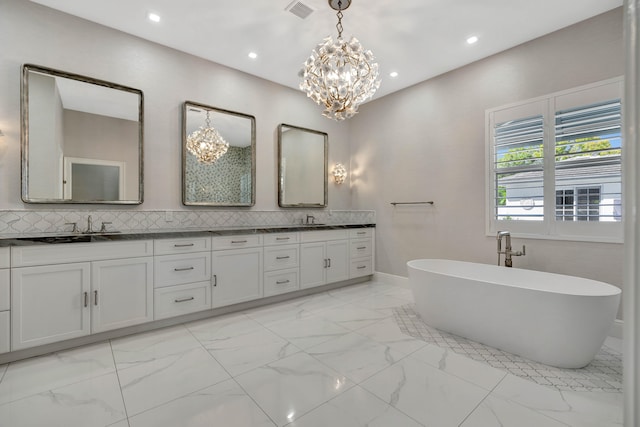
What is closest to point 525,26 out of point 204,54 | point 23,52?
point 204,54

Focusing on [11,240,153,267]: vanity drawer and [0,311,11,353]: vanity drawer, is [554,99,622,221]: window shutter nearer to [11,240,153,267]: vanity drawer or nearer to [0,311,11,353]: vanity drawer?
[11,240,153,267]: vanity drawer

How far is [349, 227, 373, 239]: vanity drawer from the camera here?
168 inches

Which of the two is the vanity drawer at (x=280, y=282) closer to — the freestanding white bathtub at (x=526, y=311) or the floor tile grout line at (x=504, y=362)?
the floor tile grout line at (x=504, y=362)

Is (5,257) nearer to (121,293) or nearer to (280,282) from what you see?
(121,293)

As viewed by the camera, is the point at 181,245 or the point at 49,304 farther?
the point at 181,245

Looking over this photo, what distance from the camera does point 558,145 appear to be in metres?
2.89

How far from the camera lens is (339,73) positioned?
2.32m

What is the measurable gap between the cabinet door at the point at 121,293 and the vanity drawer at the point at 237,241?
608 millimetres

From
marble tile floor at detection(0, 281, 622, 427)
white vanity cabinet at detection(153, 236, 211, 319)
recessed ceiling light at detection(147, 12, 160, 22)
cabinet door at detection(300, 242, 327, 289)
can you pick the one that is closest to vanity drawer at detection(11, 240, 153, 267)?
white vanity cabinet at detection(153, 236, 211, 319)

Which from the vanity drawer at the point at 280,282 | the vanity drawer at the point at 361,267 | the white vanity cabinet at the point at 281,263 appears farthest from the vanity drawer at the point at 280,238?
the vanity drawer at the point at 361,267

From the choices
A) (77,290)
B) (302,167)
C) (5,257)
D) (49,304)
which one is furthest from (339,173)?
(5,257)

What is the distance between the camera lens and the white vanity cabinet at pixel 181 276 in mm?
2686

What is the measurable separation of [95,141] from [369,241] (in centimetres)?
354

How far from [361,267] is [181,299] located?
2.51 metres
